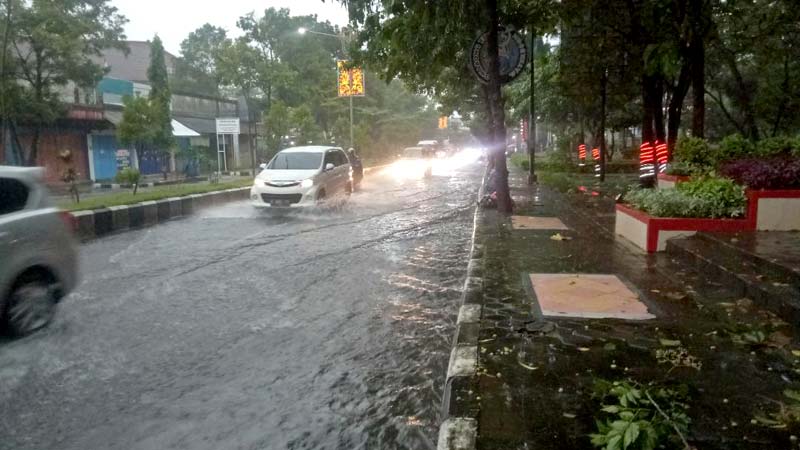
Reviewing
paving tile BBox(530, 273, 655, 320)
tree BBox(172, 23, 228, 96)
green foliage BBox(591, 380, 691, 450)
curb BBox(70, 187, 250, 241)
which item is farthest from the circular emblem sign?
tree BBox(172, 23, 228, 96)

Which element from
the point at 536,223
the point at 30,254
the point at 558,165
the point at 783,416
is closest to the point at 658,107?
the point at 536,223

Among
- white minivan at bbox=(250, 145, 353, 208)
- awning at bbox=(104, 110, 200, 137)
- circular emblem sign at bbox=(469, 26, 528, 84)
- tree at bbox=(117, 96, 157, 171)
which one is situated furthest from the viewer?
awning at bbox=(104, 110, 200, 137)

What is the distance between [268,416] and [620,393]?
226 cm

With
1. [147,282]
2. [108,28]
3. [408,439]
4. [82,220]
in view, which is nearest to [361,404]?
[408,439]

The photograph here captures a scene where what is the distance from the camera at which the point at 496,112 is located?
1280 centimetres

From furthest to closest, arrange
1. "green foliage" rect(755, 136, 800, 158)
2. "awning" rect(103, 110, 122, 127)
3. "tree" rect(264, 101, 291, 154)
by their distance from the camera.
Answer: "awning" rect(103, 110, 122, 127)
"tree" rect(264, 101, 291, 154)
"green foliage" rect(755, 136, 800, 158)

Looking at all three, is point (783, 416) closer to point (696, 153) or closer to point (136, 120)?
point (696, 153)

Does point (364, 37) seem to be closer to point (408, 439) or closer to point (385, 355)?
point (385, 355)

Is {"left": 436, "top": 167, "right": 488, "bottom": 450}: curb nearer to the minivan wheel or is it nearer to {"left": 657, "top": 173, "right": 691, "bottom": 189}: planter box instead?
the minivan wheel

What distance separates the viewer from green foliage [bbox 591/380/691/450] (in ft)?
10.00

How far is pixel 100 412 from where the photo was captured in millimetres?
4141

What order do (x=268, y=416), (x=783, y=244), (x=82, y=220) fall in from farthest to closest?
(x=82, y=220), (x=783, y=244), (x=268, y=416)

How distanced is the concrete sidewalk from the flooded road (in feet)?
1.46

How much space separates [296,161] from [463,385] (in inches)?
545
